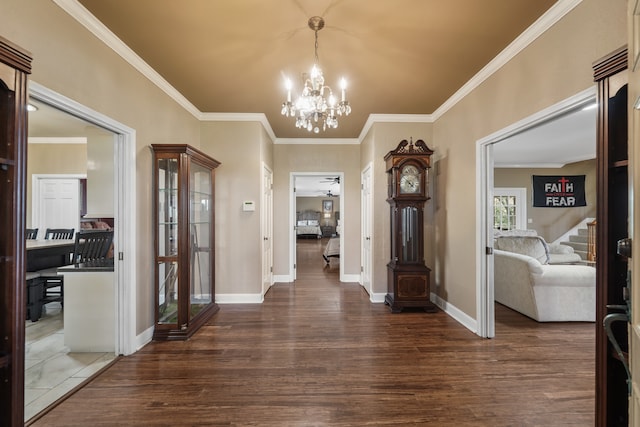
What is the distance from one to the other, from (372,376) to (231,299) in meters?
2.45

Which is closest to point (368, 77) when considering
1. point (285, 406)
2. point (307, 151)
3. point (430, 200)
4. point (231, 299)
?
point (430, 200)

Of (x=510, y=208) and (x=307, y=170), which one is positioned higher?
(x=307, y=170)

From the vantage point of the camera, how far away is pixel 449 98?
135 inches

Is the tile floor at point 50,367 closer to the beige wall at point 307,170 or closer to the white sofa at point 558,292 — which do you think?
the beige wall at point 307,170

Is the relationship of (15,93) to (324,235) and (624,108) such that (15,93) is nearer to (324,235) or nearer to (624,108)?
(624,108)

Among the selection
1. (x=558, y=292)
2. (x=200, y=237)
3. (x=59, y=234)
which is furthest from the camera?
(x=59, y=234)

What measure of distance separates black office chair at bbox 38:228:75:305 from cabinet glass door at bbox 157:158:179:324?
5.79 ft

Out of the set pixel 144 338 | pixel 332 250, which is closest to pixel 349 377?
pixel 144 338

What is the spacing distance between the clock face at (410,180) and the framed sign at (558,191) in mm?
6050

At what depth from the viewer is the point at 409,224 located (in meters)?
3.72

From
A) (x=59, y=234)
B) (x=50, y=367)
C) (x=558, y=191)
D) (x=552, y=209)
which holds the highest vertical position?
(x=558, y=191)

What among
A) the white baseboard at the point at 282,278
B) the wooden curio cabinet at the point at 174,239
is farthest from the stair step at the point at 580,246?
the wooden curio cabinet at the point at 174,239

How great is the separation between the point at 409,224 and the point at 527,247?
87.9 inches

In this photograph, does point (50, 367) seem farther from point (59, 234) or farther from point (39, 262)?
point (59, 234)
